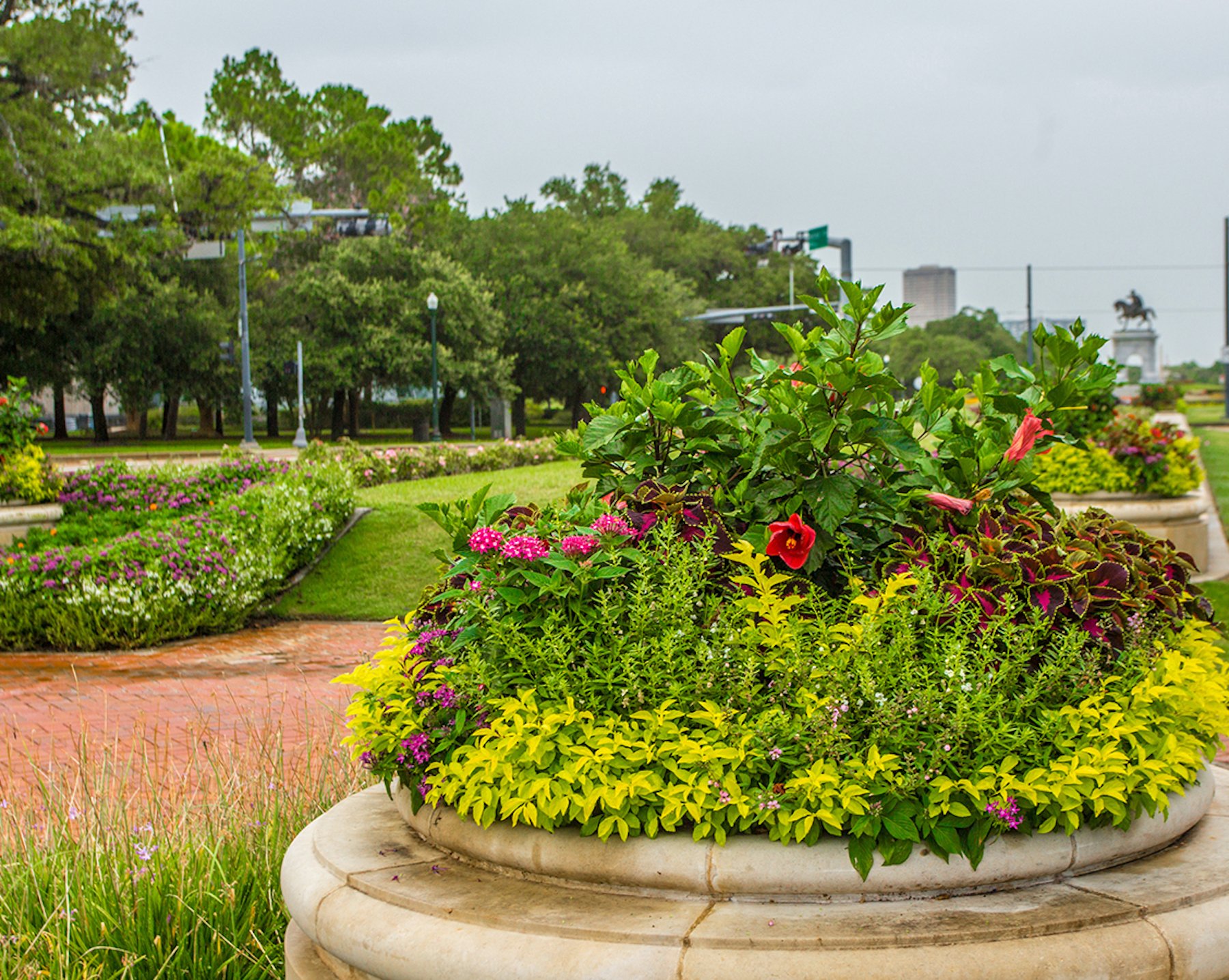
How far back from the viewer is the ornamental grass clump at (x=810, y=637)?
8.18 feet

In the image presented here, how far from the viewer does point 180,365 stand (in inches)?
1606

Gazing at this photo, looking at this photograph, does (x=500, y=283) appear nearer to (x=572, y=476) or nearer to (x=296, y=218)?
(x=296, y=218)

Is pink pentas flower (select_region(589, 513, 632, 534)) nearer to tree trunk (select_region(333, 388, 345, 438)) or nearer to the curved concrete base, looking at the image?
the curved concrete base

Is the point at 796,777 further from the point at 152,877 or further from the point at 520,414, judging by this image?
the point at 520,414

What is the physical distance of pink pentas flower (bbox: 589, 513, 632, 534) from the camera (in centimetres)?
294

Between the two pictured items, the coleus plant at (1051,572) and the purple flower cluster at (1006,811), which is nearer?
the purple flower cluster at (1006,811)

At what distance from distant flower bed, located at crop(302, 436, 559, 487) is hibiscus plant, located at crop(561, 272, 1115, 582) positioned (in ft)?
40.3

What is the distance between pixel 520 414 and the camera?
168 feet

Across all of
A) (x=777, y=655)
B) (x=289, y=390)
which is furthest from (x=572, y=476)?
(x=289, y=390)

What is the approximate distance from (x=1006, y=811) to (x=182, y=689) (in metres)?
6.14

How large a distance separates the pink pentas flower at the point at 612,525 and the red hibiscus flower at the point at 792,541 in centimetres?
37

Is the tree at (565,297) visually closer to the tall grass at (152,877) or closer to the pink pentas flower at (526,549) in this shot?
the tall grass at (152,877)

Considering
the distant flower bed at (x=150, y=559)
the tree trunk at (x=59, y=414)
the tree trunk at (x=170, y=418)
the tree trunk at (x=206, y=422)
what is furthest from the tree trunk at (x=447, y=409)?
the distant flower bed at (x=150, y=559)

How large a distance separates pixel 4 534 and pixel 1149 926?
10.6 m
